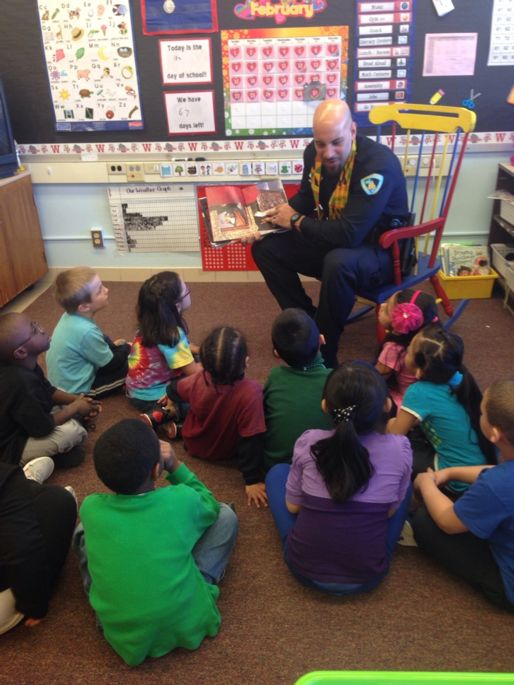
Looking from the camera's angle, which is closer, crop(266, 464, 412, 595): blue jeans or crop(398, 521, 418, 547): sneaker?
crop(266, 464, 412, 595): blue jeans

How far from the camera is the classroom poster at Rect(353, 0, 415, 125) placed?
3.06m

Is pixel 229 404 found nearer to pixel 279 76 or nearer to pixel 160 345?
pixel 160 345

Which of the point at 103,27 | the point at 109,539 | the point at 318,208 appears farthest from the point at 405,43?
the point at 109,539

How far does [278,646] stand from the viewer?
141 cm

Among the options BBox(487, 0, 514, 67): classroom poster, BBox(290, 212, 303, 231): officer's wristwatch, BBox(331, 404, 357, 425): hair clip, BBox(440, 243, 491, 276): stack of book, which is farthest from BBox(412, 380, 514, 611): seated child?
BBox(487, 0, 514, 67): classroom poster

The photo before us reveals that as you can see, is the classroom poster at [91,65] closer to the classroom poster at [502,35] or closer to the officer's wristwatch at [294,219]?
the officer's wristwatch at [294,219]

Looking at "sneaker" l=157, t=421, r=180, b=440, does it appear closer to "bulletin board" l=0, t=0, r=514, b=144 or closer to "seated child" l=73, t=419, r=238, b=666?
"seated child" l=73, t=419, r=238, b=666

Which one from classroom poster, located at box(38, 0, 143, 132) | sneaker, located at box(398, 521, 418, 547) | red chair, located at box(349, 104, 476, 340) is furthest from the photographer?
classroom poster, located at box(38, 0, 143, 132)

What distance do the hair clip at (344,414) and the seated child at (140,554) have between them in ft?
1.29

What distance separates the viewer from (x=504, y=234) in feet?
11.2

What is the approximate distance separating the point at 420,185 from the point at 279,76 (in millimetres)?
1017

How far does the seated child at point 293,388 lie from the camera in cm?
177

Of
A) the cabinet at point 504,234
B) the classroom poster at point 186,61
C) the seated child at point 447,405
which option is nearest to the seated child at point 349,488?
the seated child at point 447,405

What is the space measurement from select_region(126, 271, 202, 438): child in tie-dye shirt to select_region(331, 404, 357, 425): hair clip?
0.94 meters
